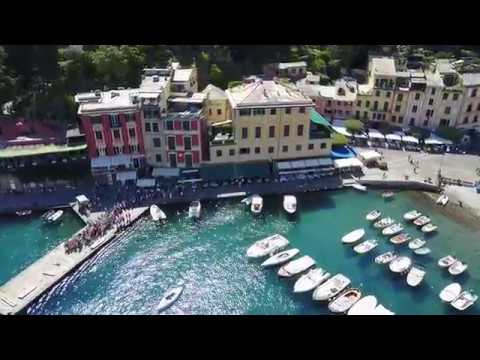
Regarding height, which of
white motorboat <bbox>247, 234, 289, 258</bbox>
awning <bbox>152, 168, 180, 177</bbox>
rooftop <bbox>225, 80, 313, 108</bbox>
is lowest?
white motorboat <bbox>247, 234, 289, 258</bbox>

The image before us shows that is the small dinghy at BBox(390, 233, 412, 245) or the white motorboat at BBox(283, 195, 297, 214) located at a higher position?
the white motorboat at BBox(283, 195, 297, 214)

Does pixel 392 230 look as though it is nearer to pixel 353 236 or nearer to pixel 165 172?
pixel 353 236

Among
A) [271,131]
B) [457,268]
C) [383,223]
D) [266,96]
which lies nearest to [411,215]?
[383,223]

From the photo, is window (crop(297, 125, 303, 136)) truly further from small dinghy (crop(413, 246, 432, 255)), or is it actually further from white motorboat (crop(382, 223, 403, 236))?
small dinghy (crop(413, 246, 432, 255))

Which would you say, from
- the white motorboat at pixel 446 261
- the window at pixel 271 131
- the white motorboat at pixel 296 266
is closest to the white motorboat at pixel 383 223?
the white motorboat at pixel 446 261

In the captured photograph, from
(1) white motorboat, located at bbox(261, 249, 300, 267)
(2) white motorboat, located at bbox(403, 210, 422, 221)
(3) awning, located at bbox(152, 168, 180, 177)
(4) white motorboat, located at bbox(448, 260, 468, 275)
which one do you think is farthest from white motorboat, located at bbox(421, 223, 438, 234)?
(3) awning, located at bbox(152, 168, 180, 177)

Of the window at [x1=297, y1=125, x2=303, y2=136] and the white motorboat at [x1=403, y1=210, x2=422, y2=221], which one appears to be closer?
the white motorboat at [x1=403, y1=210, x2=422, y2=221]

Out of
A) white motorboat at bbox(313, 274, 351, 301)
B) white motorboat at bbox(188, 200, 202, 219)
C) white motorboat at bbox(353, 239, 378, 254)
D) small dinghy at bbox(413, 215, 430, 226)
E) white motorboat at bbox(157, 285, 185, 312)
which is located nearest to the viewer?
white motorboat at bbox(157, 285, 185, 312)
